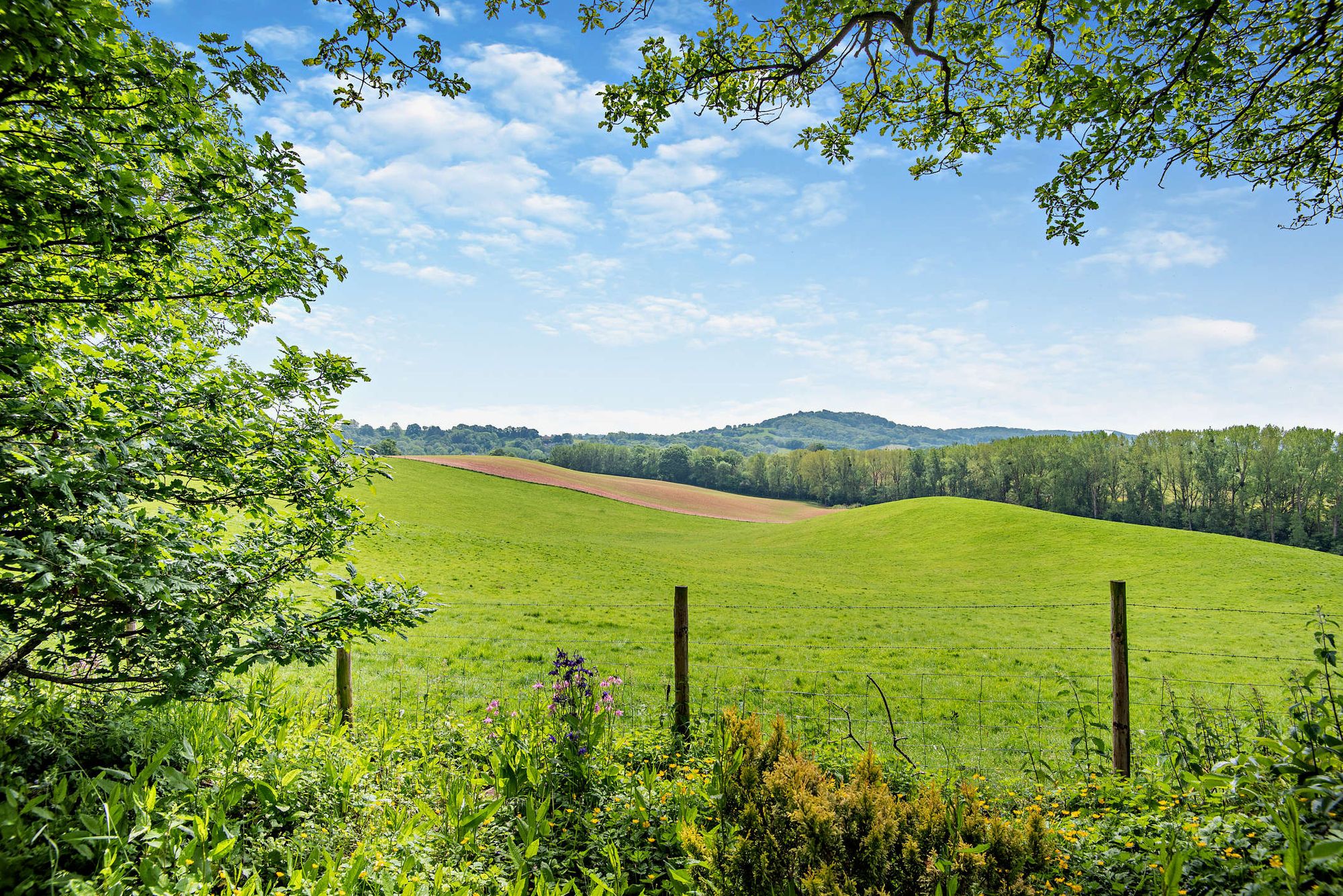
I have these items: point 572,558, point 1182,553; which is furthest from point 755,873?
point 1182,553

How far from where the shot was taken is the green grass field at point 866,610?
1112 centimetres

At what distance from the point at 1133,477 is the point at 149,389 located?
8778 centimetres

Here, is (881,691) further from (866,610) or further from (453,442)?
(453,442)

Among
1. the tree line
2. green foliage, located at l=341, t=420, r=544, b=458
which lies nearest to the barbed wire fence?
the tree line

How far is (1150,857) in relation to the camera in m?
3.26

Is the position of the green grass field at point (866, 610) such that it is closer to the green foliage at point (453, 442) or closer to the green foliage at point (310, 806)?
the green foliage at point (310, 806)

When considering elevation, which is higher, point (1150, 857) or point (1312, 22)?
point (1312, 22)

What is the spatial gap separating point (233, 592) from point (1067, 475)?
285ft

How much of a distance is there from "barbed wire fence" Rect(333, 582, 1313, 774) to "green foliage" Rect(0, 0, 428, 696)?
269cm

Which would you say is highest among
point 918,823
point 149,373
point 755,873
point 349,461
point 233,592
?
point 149,373

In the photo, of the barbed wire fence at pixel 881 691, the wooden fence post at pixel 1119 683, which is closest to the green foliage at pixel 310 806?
the barbed wire fence at pixel 881 691

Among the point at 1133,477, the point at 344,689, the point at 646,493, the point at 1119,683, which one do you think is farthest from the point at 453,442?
the point at 1119,683

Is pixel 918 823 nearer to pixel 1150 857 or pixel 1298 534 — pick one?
pixel 1150 857

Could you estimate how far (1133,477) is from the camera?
228ft
